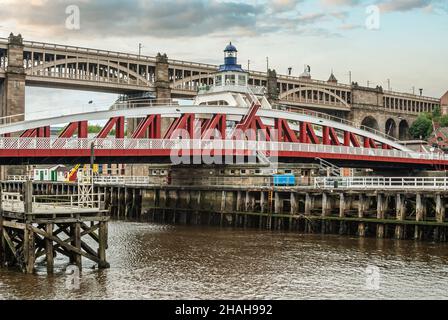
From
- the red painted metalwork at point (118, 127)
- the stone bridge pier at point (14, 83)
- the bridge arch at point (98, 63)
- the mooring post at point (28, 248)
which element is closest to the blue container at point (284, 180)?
the red painted metalwork at point (118, 127)

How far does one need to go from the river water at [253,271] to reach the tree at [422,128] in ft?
354

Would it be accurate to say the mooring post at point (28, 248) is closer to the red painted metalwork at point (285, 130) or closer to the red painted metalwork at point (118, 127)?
the red painted metalwork at point (118, 127)

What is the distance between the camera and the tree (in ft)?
503

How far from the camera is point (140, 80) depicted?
109125 mm

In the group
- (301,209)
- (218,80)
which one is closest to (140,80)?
(218,80)

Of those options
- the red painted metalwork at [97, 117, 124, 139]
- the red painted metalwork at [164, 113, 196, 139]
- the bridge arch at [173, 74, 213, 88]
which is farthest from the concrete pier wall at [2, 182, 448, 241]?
the bridge arch at [173, 74, 213, 88]

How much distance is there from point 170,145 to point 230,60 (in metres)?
28.2

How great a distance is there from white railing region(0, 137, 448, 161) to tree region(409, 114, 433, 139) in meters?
74.5

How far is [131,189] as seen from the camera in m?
80.4

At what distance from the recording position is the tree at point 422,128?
6035 inches

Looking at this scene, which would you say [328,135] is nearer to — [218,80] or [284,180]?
[218,80]

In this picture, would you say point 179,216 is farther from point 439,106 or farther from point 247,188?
point 439,106
